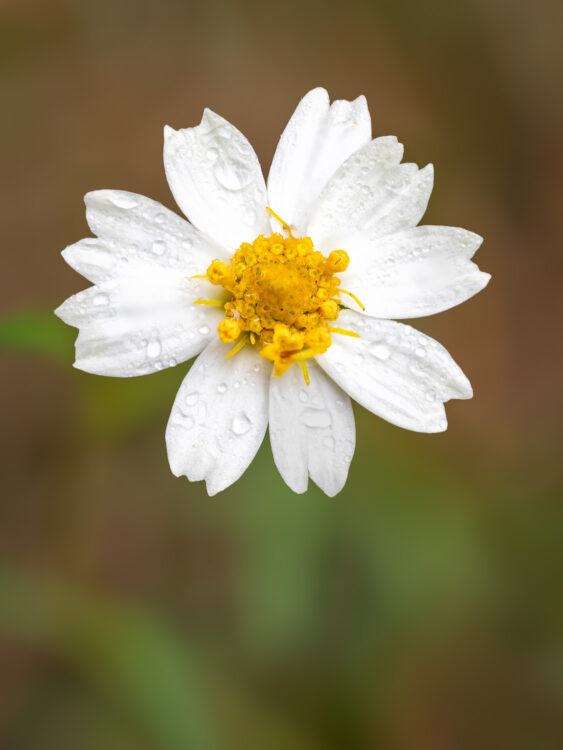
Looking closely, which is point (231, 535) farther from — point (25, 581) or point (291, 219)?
point (291, 219)

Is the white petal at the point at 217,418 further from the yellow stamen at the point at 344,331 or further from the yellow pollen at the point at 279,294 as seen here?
the yellow stamen at the point at 344,331

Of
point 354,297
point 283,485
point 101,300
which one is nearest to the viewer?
point 101,300

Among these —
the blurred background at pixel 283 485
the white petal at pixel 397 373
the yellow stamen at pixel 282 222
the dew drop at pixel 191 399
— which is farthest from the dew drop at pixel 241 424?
the blurred background at pixel 283 485

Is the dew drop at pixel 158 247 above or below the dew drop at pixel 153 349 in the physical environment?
above

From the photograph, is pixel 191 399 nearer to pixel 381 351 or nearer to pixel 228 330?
pixel 228 330

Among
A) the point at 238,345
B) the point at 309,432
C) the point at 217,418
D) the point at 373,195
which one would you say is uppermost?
the point at 373,195

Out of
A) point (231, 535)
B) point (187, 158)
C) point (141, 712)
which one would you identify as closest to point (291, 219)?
point (187, 158)

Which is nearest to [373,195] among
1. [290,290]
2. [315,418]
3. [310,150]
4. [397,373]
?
[310,150]

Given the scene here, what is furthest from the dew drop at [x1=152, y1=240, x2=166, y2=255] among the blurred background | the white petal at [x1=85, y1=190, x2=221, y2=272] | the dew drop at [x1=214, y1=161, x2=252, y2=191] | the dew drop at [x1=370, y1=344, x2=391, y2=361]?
the blurred background

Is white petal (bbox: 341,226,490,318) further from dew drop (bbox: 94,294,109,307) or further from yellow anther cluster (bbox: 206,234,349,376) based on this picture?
dew drop (bbox: 94,294,109,307)
